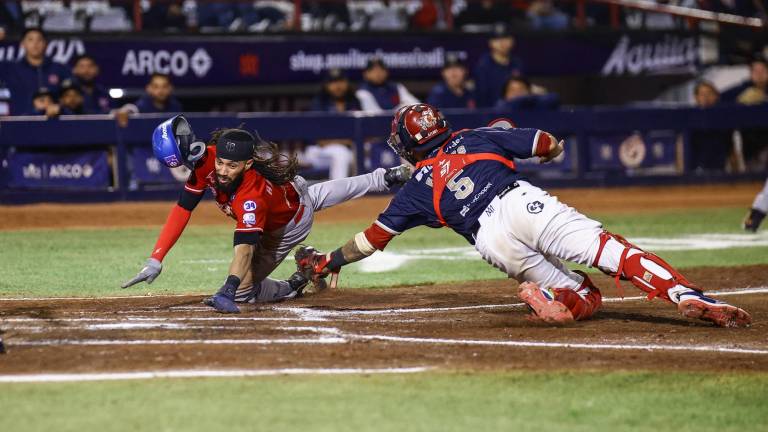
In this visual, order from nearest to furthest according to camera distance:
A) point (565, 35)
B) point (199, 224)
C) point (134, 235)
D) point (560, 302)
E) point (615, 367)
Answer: point (615, 367)
point (560, 302)
point (134, 235)
point (199, 224)
point (565, 35)

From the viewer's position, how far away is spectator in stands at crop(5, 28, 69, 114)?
15.0m

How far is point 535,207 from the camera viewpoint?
700 cm

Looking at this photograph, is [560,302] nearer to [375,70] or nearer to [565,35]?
[375,70]

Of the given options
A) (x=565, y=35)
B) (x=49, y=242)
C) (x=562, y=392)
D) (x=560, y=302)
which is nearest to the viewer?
(x=562, y=392)

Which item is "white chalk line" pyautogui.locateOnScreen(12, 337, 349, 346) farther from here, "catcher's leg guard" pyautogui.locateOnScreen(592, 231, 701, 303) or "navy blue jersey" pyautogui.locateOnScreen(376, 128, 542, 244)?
"catcher's leg guard" pyautogui.locateOnScreen(592, 231, 701, 303)

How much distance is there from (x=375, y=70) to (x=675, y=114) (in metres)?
4.65

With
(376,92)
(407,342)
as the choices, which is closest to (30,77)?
(376,92)

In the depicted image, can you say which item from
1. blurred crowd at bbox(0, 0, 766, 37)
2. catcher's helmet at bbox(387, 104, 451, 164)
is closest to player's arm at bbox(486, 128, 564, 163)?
catcher's helmet at bbox(387, 104, 451, 164)

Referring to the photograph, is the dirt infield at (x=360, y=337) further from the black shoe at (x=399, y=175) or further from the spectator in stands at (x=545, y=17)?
the spectator in stands at (x=545, y=17)

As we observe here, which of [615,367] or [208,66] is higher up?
[208,66]

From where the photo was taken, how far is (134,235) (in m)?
12.9

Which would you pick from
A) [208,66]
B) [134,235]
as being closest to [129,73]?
[208,66]

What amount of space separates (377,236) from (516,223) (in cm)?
98

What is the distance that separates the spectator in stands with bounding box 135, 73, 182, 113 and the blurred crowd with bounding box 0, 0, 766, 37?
262cm
